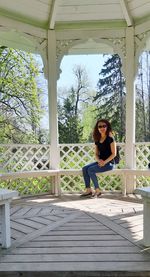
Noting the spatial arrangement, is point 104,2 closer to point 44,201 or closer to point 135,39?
point 135,39

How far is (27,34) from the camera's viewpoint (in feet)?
16.3

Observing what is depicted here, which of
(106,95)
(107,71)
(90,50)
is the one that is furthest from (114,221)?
(107,71)

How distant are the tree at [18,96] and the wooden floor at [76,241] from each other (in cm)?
639

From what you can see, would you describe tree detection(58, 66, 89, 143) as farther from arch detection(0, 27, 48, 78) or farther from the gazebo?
arch detection(0, 27, 48, 78)

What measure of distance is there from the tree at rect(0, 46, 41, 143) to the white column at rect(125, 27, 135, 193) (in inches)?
235

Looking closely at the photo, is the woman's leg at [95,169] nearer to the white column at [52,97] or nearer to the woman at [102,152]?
the woman at [102,152]

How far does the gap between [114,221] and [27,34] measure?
3419 millimetres

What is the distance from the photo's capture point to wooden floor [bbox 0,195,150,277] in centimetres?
225

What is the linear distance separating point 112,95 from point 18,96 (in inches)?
173

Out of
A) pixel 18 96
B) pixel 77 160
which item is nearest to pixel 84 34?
pixel 77 160

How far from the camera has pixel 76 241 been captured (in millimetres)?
2838

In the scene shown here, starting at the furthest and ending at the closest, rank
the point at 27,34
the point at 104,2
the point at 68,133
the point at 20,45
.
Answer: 1. the point at 68,133
2. the point at 20,45
3. the point at 27,34
4. the point at 104,2

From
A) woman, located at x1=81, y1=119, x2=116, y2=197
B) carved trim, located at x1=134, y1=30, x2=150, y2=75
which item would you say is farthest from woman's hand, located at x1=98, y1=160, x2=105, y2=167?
carved trim, located at x1=134, y1=30, x2=150, y2=75

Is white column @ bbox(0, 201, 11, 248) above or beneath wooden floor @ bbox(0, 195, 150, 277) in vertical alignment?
above
